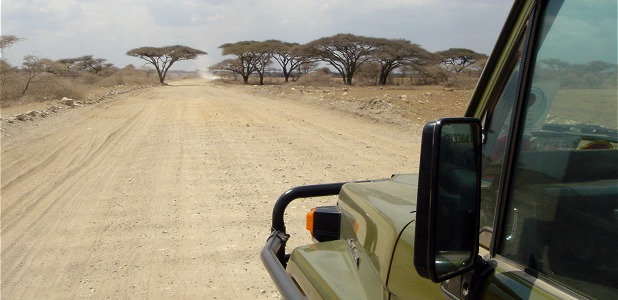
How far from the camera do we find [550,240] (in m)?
1.23

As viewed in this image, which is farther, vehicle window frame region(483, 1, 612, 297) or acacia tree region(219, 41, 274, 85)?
acacia tree region(219, 41, 274, 85)

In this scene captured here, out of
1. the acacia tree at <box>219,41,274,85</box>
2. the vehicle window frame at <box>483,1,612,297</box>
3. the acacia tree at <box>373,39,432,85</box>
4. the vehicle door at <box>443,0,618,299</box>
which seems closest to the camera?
the vehicle door at <box>443,0,618,299</box>

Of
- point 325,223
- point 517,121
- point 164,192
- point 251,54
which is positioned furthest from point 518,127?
point 251,54

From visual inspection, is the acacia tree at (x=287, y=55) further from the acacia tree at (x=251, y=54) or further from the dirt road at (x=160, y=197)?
the dirt road at (x=160, y=197)

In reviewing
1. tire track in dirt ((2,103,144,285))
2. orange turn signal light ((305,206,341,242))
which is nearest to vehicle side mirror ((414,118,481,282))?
orange turn signal light ((305,206,341,242))

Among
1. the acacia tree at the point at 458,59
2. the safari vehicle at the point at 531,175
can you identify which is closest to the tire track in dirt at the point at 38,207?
the safari vehicle at the point at 531,175

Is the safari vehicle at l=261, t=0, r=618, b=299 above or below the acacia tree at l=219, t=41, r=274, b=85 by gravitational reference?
above

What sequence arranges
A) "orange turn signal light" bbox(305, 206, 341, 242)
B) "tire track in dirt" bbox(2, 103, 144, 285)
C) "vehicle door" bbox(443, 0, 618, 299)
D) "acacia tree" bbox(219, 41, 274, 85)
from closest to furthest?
"vehicle door" bbox(443, 0, 618, 299), "orange turn signal light" bbox(305, 206, 341, 242), "tire track in dirt" bbox(2, 103, 144, 285), "acacia tree" bbox(219, 41, 274, 85)

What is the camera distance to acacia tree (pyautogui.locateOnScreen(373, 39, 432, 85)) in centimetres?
3599

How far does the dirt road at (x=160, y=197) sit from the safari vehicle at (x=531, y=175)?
296 cm

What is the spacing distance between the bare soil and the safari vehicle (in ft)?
9.59

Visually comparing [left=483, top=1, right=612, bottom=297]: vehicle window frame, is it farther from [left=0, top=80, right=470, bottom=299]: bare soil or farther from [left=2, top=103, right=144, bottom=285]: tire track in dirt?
[left=2, top=103, right=144, bottom=285]: tire track in dirt

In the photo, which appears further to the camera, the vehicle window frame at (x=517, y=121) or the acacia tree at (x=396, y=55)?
the acacia tree at (x=396, y=55)

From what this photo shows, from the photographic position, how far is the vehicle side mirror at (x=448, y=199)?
1.17m
